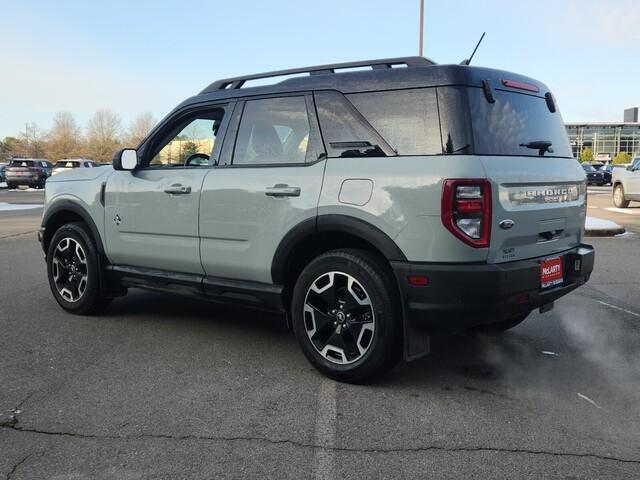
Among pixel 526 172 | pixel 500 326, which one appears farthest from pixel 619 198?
pixel 526 172

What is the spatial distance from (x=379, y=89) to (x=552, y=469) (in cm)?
232

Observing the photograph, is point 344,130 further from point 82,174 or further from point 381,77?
point 82,174

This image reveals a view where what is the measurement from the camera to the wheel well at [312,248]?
373cm


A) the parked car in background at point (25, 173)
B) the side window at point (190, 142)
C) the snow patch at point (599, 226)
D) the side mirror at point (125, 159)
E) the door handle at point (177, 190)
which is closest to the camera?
the door handle at point (177, 190)

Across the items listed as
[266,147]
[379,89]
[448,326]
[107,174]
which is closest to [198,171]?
[266,147]

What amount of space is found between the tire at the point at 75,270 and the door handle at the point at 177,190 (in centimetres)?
114

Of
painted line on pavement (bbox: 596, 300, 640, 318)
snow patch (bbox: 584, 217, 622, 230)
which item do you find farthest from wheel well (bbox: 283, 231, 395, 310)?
snow patch (bbox: 584, 217, 622, 230)

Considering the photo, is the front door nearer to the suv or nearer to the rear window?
the suv

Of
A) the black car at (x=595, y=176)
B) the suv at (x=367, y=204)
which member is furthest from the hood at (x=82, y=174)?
the black car at (x=595, y=176)

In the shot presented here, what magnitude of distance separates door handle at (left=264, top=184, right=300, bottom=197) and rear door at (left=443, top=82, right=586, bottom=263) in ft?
3.89

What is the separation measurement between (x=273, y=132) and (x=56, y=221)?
8.99ft

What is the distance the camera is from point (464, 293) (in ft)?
10.8

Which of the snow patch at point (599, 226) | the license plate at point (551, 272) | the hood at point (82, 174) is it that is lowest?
the snow patch at point (599, 226)

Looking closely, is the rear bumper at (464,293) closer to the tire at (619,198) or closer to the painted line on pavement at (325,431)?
the painted line on pavement at (325,431)
